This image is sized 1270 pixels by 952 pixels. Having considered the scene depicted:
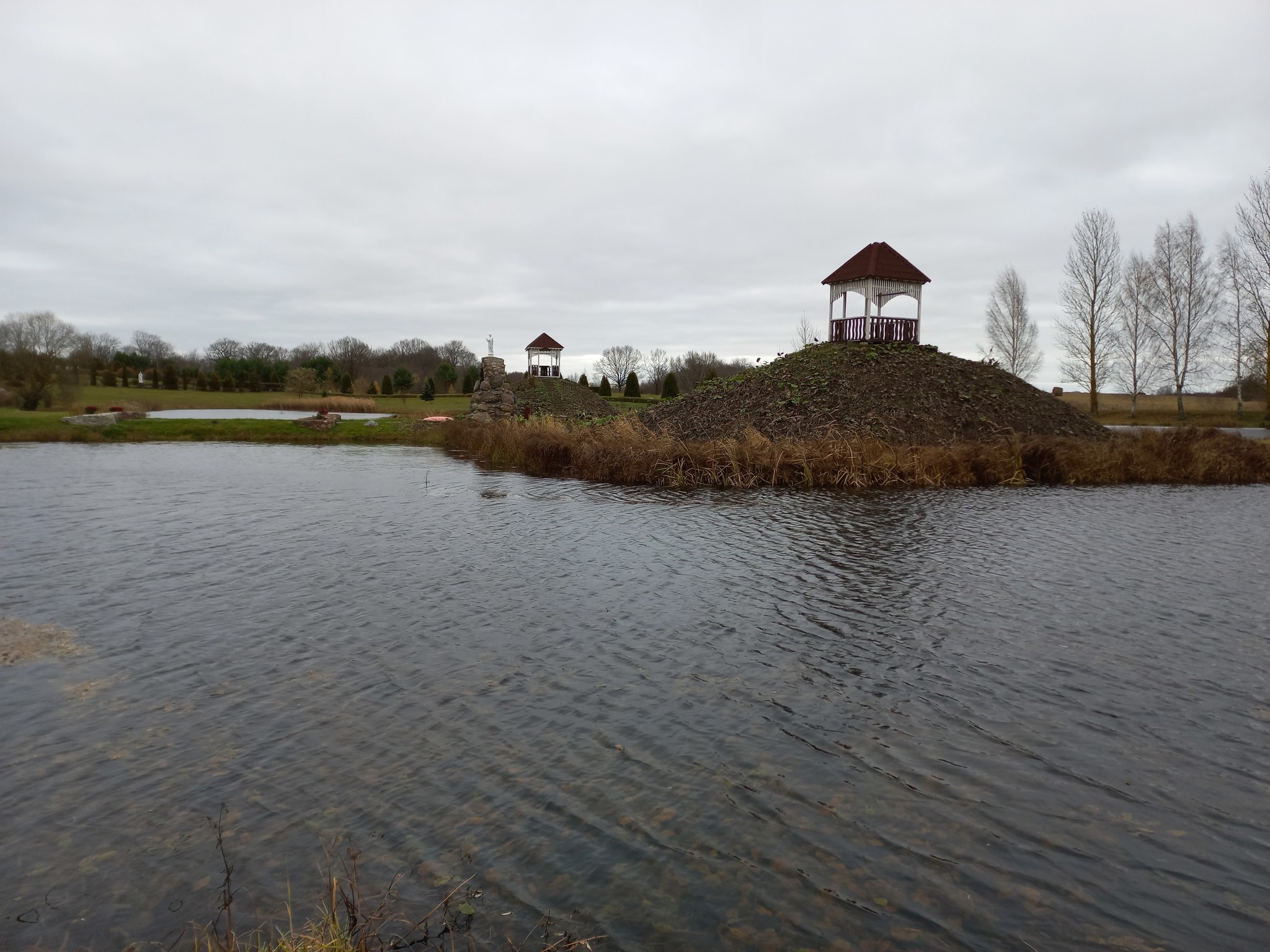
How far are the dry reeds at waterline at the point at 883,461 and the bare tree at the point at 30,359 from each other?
111 ft

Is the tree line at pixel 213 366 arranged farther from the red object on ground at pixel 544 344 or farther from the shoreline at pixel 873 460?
the shoreline at pixel 873 460

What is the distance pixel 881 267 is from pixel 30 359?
45.4 m

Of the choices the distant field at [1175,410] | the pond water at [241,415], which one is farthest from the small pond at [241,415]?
the distant field at [1175,410]

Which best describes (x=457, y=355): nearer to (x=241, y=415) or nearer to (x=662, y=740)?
(x=241, y=415)

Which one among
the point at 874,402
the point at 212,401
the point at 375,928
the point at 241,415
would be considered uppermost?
the point at 212,401

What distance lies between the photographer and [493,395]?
37.6 m

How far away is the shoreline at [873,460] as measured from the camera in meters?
21.3

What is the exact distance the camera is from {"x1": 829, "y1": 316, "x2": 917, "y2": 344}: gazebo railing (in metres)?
32.3

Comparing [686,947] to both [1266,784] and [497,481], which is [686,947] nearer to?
[1266,784]

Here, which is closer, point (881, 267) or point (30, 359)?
point (881, 267)

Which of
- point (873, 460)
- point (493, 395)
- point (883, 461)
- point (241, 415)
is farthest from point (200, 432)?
point (883, 461)

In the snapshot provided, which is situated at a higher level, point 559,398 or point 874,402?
point 559,398

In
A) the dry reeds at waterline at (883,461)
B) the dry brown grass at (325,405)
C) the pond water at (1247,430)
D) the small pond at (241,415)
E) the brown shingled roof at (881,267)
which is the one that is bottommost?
the dry reeds at waterline at (883,461)

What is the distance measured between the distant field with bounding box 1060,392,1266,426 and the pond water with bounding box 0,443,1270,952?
121ft
